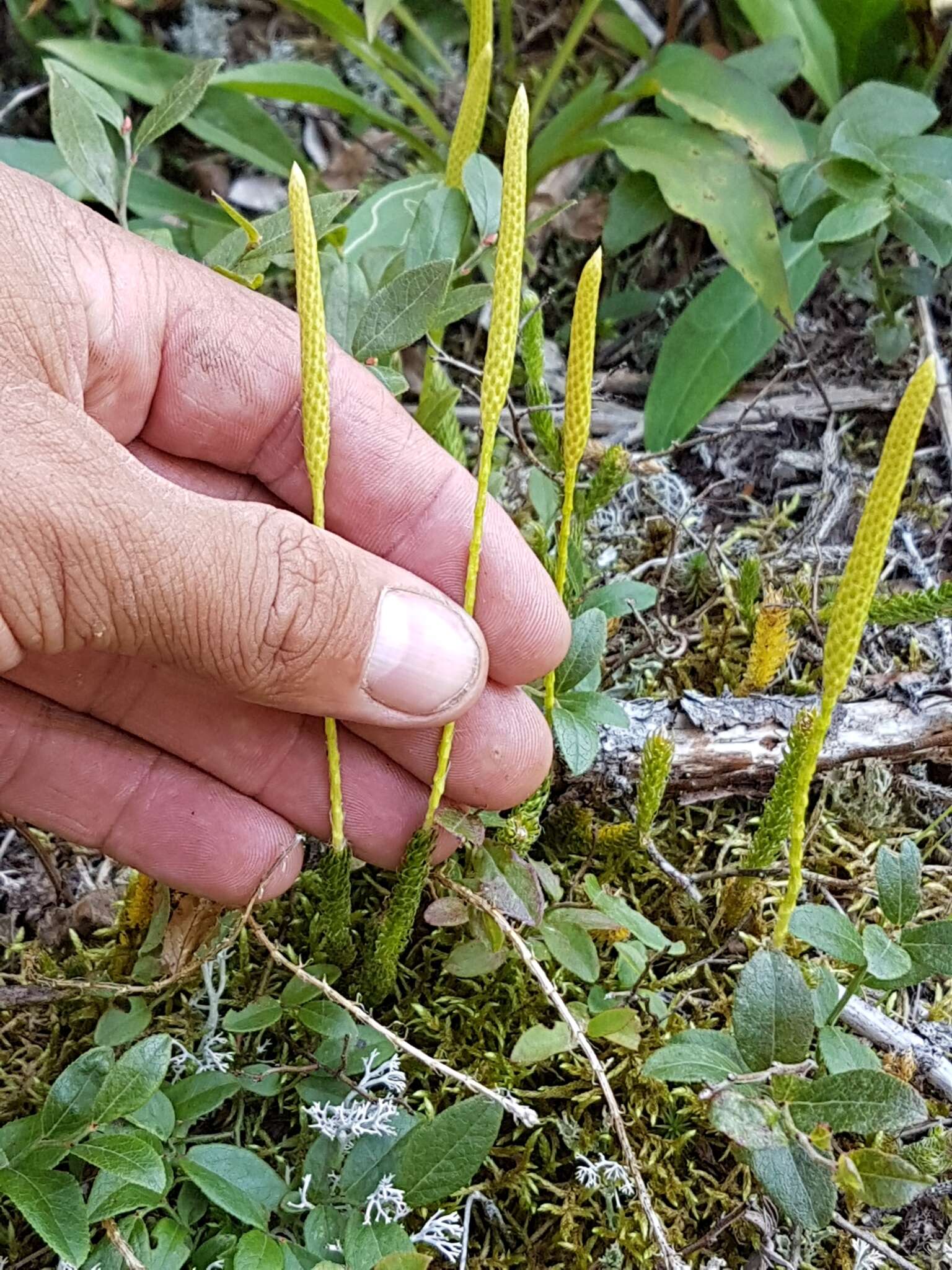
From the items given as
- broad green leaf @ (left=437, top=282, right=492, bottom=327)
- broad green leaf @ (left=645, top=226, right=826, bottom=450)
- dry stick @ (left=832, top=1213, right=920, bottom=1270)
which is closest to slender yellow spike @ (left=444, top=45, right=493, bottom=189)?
broad green leaf @ (left=437, top=282, right=492, bottom=327)

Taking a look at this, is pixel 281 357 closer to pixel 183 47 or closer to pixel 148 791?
pixel 148 791

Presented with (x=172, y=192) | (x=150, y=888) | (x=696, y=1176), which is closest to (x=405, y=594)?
(x=150, y=888)

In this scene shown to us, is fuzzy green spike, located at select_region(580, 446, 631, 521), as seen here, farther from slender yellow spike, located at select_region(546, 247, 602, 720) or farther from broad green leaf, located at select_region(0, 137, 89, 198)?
broad green leaf, located at select_region(0, 137, 89, 198)

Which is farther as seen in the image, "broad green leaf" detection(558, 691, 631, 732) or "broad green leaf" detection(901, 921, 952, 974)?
"broad green leaf" detection(558, 691, 631, 732)

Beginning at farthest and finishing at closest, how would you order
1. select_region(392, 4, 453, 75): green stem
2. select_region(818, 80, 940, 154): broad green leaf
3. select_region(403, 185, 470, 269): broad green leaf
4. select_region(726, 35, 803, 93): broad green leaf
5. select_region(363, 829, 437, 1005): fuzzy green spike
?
1. select_region(392, 4, 453, 75): green stem
2. select_region(726, 35, 803, 93): broad green leaf
3. select_region(818, 80, 940, 154): broad green leaf
4. select_region(403, 185, 470, 269): broad green leaf
5. select_region(363, 829, 437, 1005): fuzzy green spike

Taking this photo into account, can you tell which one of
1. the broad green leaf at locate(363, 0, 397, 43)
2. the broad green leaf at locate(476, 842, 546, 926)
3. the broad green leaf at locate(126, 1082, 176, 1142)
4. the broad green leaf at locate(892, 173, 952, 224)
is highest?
the broad green leaf at locate(363, 0, 397, 43)

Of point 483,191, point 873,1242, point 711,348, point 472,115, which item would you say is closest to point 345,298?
point 483,191

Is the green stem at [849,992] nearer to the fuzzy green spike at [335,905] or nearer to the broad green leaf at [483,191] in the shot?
the fuzzy green spike at [335,905]
